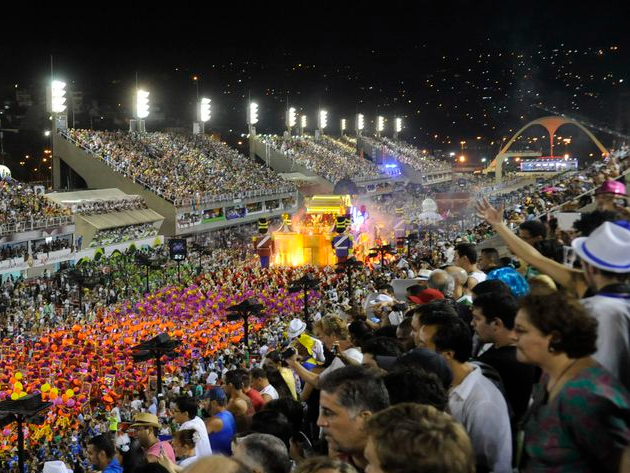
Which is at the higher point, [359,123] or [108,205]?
[359,123]

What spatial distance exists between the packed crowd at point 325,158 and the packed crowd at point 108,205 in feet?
102

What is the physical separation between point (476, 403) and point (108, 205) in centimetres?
4290

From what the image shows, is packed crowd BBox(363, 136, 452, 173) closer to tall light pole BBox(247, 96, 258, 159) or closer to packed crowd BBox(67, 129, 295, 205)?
tall light pole BBox(247, 96, 258, 159)

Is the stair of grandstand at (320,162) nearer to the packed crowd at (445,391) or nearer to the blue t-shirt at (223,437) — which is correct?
the packed crowd at (445,391)

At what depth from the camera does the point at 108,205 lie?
147ft

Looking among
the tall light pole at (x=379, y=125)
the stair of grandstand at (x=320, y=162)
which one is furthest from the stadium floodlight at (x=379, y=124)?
the stair of grandstand at (x=320, y=162)

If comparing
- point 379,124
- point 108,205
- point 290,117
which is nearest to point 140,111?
point 108,205

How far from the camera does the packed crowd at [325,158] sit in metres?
78.6

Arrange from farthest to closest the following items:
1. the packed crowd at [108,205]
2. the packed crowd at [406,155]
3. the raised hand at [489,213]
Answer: the packed crowd at [406,155] → the packed crowd at [108,205] → the raised hand at [489,213]

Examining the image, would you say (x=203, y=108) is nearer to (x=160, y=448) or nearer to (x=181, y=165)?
(x=181, y=165)

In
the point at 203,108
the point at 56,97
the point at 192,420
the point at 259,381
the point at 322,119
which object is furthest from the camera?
the point at 322,119

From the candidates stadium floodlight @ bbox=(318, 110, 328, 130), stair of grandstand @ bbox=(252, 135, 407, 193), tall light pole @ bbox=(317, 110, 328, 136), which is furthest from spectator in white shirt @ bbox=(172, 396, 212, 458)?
stadium floodlight @ bbox=(318, 110, 328, 130)

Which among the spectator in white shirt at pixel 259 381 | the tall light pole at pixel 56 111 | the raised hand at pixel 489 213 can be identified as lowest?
the spectator in white shirt at pixel 259 381

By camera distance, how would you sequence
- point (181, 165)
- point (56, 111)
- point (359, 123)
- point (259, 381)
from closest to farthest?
point (259, 381), point (56, 111), point (181, 165), point (359, 123)
